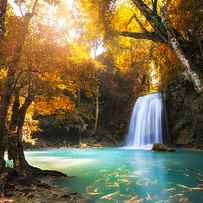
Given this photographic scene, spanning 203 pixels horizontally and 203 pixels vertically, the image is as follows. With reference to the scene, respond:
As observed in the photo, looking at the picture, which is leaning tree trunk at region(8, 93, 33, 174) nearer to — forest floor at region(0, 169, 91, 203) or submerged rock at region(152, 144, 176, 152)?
forest floor at region(0, 169, 91, 203)

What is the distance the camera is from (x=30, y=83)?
10656 mm

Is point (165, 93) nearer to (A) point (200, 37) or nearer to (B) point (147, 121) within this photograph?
(B) point (147, 121)

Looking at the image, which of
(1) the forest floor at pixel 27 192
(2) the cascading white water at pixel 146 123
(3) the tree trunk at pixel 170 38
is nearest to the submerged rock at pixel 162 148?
(2) the cascading white water at pixel 146 123

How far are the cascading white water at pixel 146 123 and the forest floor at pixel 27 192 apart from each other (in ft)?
77.4

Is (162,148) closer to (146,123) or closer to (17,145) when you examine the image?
(146,123)

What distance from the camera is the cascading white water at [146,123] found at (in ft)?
106

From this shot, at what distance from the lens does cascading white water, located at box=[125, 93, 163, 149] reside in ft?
106

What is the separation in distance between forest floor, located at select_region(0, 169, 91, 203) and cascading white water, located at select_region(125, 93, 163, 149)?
23.6m

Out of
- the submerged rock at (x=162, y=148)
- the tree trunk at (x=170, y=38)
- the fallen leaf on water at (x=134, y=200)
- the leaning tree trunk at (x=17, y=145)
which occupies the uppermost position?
the tree trunk at (x=170, y=38)

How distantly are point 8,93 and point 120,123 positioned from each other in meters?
31.7

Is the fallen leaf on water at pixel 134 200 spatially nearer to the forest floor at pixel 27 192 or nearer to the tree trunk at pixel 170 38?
the forest floor at pixel 27 192

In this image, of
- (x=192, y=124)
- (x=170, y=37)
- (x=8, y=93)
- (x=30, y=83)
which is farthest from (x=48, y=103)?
(x=192, y=124)

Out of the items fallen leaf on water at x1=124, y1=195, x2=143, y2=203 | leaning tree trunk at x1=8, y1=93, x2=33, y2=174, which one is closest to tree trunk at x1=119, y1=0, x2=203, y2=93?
fallen leaf on water at x1=124, y1=195, x2=143, y2=203

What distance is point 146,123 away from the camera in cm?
3397
